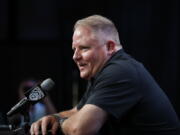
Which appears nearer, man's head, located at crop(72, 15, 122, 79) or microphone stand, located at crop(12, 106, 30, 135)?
microphone stand, located at crop(12, 106, 30, 135)

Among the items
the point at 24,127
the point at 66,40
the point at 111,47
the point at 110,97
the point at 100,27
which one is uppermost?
the point at 100,27

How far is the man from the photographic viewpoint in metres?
3.08

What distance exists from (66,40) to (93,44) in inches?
177

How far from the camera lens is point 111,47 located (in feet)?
11.2

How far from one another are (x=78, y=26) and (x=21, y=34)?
4728mm

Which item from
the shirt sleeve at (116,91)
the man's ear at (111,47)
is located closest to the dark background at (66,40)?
the man's ear at (111,47)

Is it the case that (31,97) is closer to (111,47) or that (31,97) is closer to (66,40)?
(111,47)

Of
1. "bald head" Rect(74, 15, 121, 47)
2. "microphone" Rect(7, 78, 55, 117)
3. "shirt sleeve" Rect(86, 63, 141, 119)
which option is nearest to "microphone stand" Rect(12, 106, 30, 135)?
"microphone" Rect(7, 78, 55, 117)

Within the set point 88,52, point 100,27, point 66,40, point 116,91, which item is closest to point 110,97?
point 116,91

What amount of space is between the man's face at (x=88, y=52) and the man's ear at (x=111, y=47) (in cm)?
3

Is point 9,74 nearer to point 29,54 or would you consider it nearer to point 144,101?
point 29,54

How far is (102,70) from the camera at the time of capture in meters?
3.27

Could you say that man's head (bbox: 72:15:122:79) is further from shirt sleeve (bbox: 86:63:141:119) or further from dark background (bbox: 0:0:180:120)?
dark background (bbox: 0:0:180:120)

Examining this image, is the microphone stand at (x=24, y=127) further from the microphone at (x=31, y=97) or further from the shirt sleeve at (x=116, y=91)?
the shirt sleeve at (x=116, y=91)
